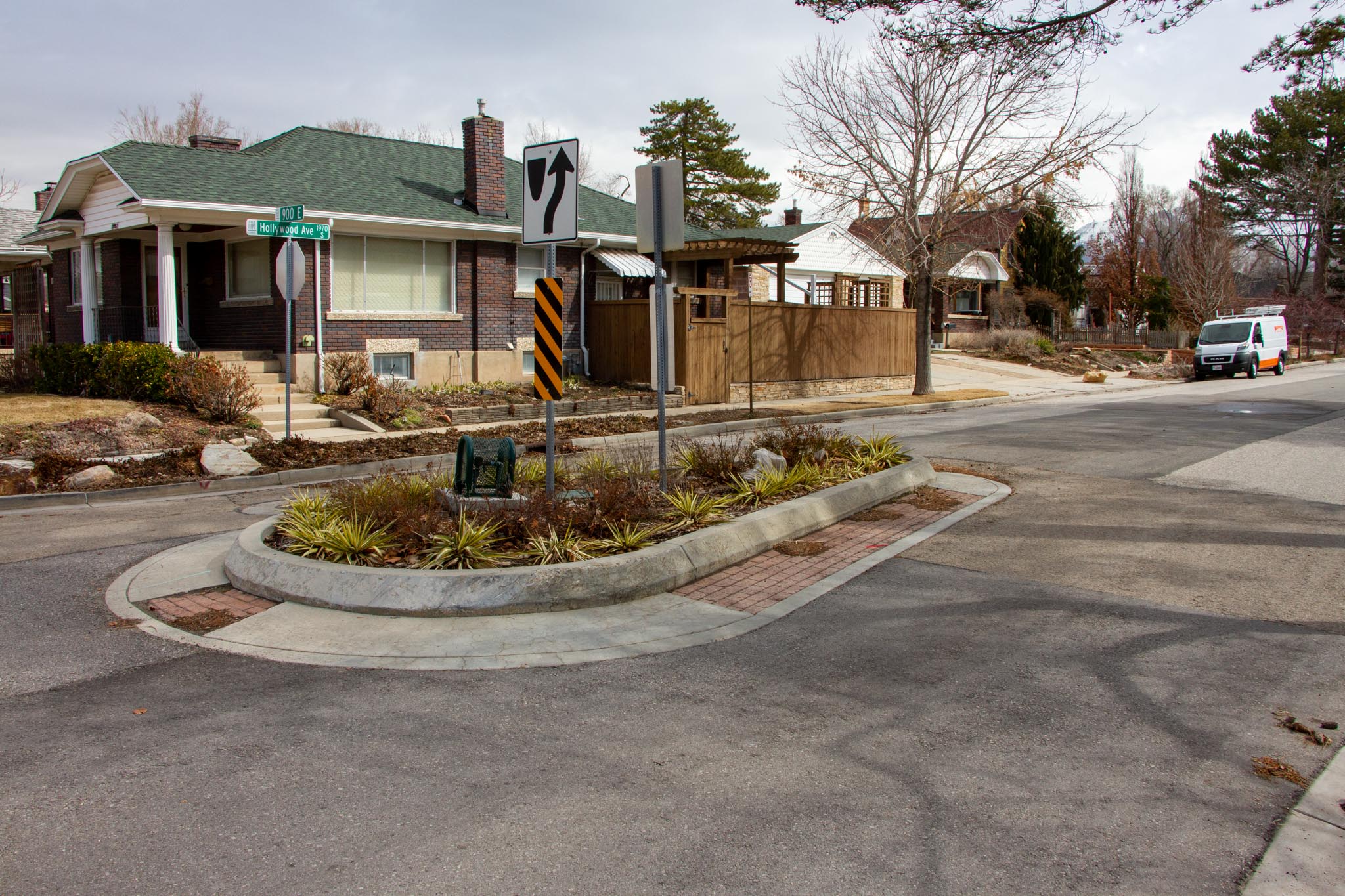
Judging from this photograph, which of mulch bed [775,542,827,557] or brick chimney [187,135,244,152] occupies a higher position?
brick chimney [187,135,244,152]

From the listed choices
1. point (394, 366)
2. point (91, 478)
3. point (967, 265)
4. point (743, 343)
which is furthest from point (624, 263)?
point (967, 265)

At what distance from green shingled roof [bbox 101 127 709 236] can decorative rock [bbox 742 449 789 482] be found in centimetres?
806

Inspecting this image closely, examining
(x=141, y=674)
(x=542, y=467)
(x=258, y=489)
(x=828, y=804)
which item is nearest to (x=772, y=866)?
(x=828, y=804)

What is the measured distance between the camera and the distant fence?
48469 mm

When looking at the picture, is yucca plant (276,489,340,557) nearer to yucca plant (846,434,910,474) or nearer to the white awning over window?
yucca plant (846,434,910,474)

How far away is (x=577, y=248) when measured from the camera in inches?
917

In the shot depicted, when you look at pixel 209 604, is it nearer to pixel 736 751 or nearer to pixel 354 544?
pixel 354 544

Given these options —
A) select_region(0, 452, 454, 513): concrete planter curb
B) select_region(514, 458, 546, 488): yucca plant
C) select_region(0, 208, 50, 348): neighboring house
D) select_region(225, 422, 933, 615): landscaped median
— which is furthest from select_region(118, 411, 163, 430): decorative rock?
select_region(0, 208, 50, 348): neighboring house

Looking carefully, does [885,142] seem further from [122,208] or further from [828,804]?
[828,804]

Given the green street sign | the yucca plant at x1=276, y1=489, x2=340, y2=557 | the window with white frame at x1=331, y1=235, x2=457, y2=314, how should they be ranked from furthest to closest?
the window with white frame at x1=331, y1=235, x2=457, y2=314 → the green street sign → the yucca plant at x1=276, y1=489, x2=340, y2=557

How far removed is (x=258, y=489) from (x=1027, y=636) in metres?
9.15

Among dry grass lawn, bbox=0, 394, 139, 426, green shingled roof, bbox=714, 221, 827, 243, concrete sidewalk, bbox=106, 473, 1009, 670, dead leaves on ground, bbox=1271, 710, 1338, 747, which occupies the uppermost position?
green shingled roof, bbox=714, 221, 827, 243

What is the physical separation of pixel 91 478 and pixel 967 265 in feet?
135

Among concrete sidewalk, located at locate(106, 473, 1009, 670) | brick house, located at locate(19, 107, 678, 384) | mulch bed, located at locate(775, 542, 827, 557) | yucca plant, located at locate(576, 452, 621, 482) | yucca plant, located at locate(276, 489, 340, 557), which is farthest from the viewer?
brick house, located at locate(19, 107, 678, 384)
